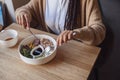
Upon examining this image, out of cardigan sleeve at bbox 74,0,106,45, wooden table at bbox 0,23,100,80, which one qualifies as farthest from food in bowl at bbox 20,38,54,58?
cardigan sleeve at bbox 74,0,106,45

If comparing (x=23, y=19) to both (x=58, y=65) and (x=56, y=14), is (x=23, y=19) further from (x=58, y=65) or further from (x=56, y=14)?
(x=58, y=65)

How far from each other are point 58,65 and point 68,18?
34 cm

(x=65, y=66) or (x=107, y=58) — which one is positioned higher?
(x=65, y=66)

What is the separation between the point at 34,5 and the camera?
114cm

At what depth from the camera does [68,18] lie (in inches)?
41.3

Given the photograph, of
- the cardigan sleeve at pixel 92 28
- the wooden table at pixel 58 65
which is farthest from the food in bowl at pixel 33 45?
the cardigan sleeve at pixel 92 28

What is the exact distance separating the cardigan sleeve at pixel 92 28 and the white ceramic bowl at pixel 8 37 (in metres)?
0.32

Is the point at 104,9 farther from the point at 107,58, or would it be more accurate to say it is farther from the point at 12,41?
the point at 12,41

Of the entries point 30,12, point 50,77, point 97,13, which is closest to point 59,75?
point 50,77

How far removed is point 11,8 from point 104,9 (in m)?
0.65

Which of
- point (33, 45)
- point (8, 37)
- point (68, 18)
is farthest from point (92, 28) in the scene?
point (8, 37)

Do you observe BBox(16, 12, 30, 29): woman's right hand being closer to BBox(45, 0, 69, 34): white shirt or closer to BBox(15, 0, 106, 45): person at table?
BBox(15, 0, 106, 45): person at table

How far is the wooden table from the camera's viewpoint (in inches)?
30.1

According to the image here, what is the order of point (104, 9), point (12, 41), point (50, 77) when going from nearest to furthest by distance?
point (50, 77), point (12, 41), point (104, 9)
